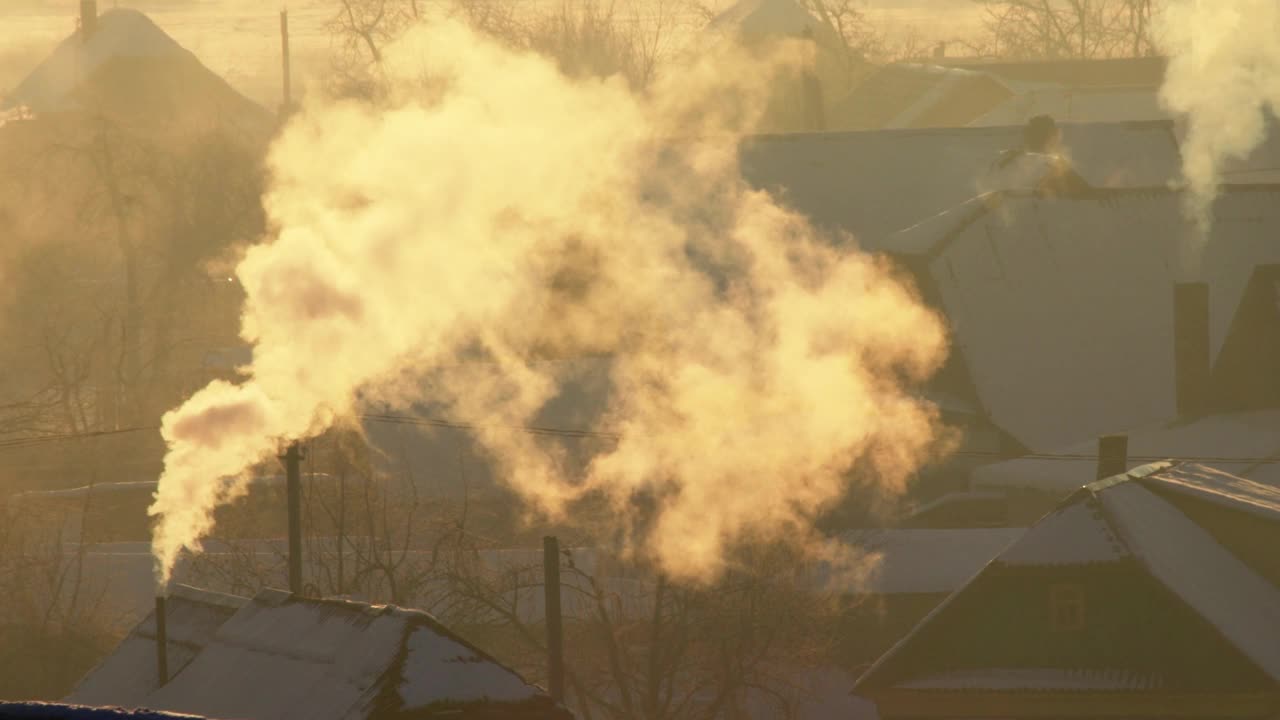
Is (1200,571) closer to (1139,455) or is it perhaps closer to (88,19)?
(1139,455)

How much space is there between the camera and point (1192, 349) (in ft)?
115

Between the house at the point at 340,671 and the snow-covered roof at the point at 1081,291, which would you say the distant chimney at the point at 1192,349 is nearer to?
the snow-covered roof at the point at 1081,291

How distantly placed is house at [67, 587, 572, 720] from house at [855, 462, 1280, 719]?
6.16 m

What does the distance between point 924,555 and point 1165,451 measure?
5.77 m

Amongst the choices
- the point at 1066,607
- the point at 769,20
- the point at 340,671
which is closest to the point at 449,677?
the point at 340,671

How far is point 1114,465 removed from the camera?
2631cm

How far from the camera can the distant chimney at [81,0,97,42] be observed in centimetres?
8406

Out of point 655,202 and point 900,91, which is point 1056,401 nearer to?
point 655,202

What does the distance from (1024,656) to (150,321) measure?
1806 inches

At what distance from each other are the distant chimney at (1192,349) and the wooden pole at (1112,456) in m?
8.35

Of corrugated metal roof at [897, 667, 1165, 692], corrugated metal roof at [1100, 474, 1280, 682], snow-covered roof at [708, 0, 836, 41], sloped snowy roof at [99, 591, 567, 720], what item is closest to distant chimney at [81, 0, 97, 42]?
snow-covered roof at [708, 0, 836, 41]

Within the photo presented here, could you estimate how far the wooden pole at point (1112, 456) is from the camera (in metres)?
26.3

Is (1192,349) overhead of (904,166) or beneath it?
beneath

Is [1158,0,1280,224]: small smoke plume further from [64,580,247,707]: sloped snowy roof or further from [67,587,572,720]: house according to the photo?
[67,587,572,720]: house
